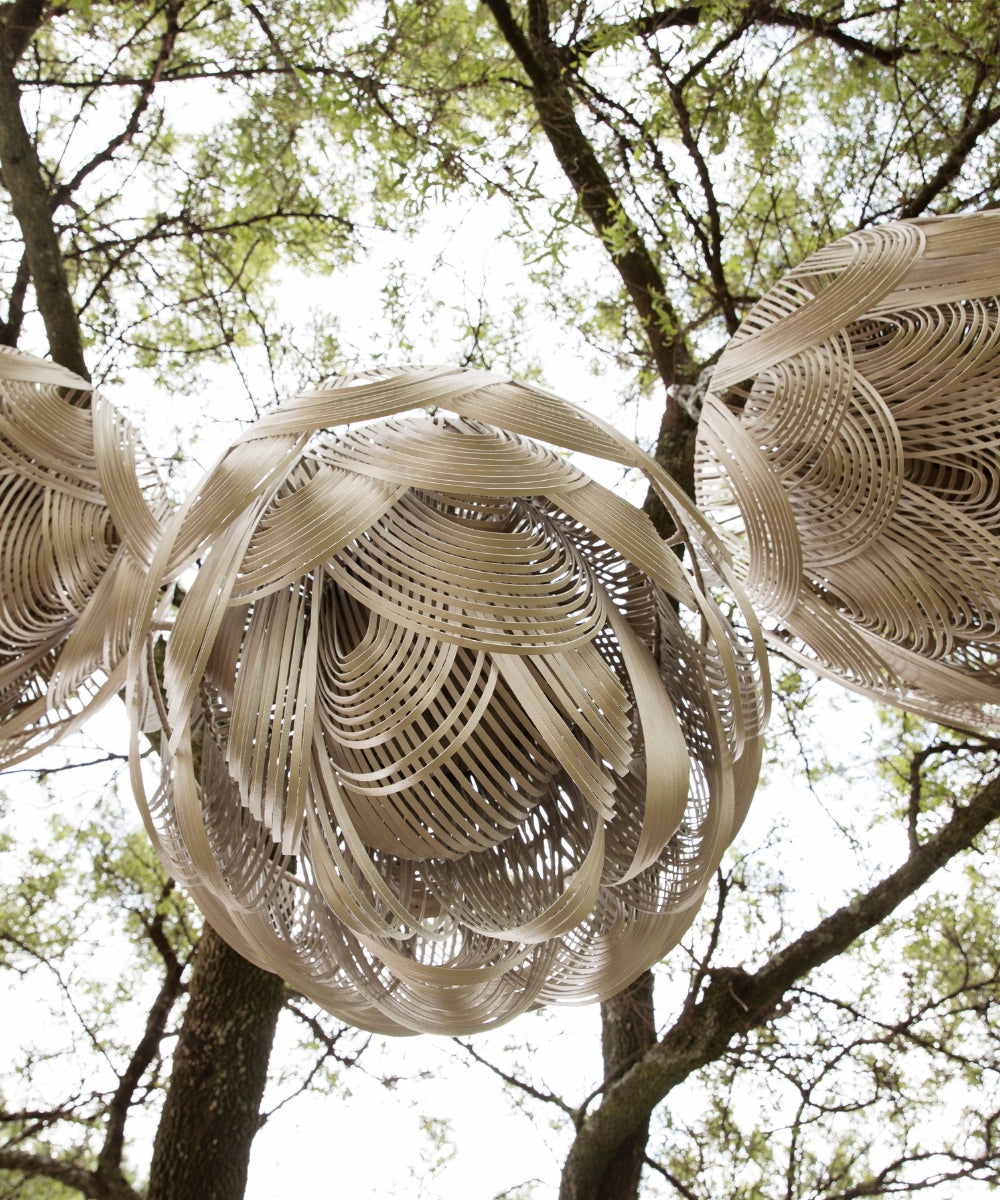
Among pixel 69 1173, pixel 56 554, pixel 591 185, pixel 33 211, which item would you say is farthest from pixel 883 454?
pixel 69 1173

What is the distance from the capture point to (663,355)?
1619 mm

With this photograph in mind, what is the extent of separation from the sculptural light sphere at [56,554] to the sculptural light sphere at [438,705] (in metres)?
0.19

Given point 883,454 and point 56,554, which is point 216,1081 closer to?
point 56,554

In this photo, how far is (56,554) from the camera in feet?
2.87

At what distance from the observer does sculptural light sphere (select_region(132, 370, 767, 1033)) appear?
0.57 metres

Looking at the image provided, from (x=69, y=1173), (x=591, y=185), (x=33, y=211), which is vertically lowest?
(x=69, y=1173)

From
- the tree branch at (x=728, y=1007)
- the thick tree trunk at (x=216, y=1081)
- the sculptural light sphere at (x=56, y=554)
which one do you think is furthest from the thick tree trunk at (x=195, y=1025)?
the sculptural light sphere at (x=56, y=554)

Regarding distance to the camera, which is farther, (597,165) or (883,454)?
(597,165)

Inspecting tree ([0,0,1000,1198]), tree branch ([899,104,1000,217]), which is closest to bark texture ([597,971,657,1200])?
tree ([0,0,1000,1198])

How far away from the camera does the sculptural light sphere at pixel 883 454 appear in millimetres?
759

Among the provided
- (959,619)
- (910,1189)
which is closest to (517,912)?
(959,619)

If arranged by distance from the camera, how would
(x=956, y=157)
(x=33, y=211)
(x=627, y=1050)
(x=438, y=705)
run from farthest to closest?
(x=627, y=1050) < (x=33, y=211) < (x=956, y=157) < (x=438, y=705)

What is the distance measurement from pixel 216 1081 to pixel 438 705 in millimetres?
983

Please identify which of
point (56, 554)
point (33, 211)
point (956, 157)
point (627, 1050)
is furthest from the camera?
point (627, 1050)
